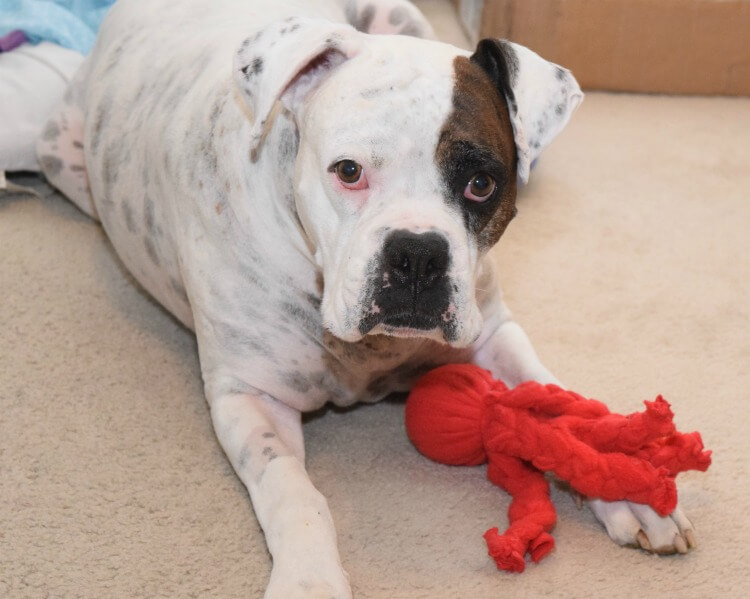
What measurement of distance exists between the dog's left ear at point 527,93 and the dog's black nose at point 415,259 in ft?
0.84

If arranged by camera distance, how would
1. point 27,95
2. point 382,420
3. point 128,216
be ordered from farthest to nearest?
point 27,95
point 128,216
point 382,420

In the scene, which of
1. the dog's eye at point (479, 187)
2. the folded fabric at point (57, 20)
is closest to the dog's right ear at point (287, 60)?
the dog's eye at point (479, 187)

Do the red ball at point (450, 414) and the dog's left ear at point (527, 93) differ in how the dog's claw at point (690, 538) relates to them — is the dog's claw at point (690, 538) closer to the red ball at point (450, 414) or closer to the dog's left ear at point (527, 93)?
the red ball at point (450, 414)

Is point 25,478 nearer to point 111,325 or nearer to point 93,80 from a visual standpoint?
point 111,325

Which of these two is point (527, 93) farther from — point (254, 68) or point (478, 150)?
point (254, 68)

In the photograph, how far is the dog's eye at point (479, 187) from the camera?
1659 mm

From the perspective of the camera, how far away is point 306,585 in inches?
62.4

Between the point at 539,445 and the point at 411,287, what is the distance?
40cm

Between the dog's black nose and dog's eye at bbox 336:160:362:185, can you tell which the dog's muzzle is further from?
dog's eye at bbox 336:160:362:185

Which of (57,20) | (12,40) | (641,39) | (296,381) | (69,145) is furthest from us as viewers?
(641,39)

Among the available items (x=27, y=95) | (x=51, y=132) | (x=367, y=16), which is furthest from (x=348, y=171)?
(x=27, y=95)

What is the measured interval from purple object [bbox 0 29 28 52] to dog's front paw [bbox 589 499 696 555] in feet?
7.77

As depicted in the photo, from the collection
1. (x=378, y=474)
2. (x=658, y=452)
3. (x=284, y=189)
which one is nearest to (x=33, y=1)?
(x=284, y=189)

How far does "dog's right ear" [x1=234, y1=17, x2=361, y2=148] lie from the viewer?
1.68m
